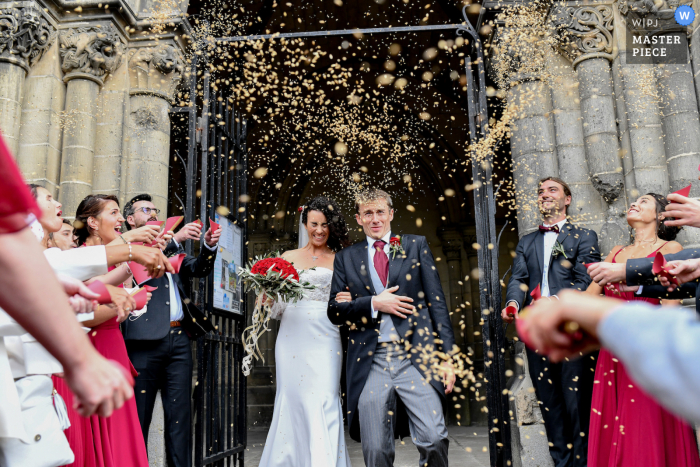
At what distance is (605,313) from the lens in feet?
2.52

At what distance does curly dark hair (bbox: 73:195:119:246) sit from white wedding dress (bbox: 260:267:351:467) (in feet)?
4.57

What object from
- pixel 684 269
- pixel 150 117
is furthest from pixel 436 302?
pixel 150 117

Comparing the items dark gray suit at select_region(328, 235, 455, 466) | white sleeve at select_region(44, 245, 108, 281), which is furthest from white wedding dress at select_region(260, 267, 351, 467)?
white sleeve at select_region(44, 245, 108, 281)

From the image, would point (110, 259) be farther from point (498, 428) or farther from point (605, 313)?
point (498, 428)

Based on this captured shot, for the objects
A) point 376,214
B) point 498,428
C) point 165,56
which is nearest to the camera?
point 376,214

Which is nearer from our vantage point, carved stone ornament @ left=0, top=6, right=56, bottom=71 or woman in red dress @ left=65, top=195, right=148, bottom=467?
woman in red dress @ left=65, top=195, right=148, bottom=467

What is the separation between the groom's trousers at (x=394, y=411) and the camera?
3.25 meters

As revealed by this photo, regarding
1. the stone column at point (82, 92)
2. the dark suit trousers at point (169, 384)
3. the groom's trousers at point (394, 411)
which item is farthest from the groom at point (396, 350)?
the stone column at point (82, 92)

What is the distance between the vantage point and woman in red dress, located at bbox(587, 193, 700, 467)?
300 centimetres

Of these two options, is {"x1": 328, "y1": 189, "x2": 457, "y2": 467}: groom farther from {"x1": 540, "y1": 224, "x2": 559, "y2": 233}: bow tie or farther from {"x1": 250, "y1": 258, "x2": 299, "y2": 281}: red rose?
{"x1": 540, "y1": 224, "x2": 559, "y2": 233}: bow tie

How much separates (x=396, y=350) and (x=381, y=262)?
63 cm

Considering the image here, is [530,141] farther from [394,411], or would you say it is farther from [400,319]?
[394,411]

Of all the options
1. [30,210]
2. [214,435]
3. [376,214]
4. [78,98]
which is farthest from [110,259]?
[78,98]

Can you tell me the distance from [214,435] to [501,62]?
167 inches
